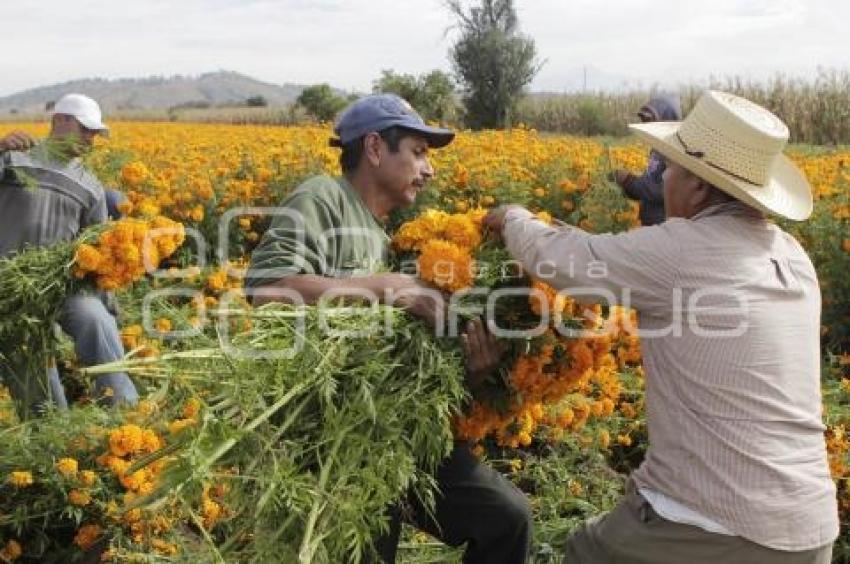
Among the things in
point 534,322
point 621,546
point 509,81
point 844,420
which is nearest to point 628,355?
point 844,420

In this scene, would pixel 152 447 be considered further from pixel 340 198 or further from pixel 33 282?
pixel 340 198

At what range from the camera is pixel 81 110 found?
234 inches

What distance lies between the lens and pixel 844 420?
5.39 metres

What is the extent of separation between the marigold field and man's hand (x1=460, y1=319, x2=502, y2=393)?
0.11 metres

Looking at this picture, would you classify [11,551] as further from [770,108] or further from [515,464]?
[770,108]

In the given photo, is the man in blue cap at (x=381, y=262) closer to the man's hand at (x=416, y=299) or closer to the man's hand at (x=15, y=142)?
the man's hand at (x=416, y=299)

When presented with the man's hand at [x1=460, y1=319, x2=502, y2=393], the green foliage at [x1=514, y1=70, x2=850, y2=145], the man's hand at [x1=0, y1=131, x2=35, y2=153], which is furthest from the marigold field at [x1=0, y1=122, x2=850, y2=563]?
the green foliage at [x1=514, y1=70, x2=850, y2=145]

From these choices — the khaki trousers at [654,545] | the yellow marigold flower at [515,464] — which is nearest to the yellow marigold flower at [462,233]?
the khaki trousers at [654,545]

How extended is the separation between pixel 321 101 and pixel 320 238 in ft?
104

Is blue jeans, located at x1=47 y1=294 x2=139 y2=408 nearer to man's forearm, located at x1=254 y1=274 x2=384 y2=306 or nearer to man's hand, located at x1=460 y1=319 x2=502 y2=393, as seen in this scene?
man's forearm, located at x1=254 y1=274 x2=384 y2=306

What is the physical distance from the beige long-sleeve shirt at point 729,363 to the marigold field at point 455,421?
0.51 m

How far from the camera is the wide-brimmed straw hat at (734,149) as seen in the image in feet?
8.76

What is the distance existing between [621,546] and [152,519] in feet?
6.51

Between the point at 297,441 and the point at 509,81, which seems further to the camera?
the point at 509,81
